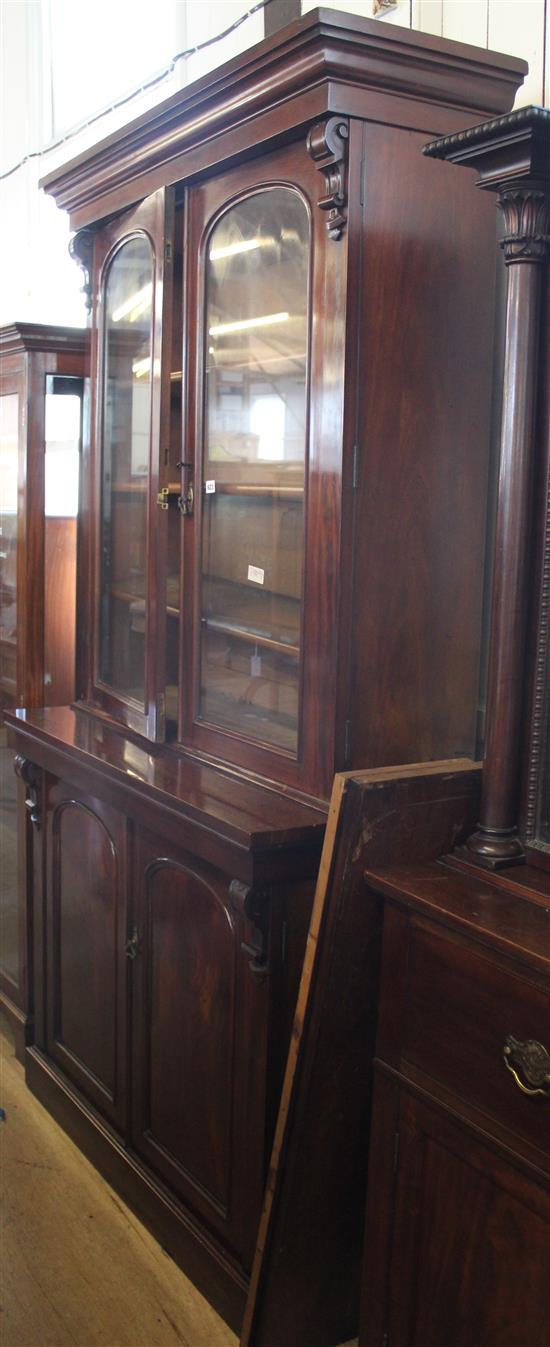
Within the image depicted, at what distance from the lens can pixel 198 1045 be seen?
7.22ft

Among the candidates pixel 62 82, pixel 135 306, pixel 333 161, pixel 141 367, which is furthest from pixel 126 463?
pixel 62 82

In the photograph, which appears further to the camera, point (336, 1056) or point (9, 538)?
point (9, 538)

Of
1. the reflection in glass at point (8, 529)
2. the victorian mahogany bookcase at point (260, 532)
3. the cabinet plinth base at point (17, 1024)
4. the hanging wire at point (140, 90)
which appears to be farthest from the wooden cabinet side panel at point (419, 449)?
the cabinet plinth base at point (17, 1024)

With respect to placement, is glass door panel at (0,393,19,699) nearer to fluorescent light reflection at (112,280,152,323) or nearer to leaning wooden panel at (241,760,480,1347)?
fluorescent light reflection at (112,280,152,323)

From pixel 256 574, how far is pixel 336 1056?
2.73 feet

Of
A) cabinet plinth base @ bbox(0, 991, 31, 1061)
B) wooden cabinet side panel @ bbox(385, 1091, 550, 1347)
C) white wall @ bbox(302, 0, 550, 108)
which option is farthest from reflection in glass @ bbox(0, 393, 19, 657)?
wooden cabinet side panel @ bbox(385, 1091, 550, 1347)

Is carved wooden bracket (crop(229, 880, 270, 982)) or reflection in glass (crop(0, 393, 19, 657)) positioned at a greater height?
reflection in glass (crop(0, 393, 19, 657))

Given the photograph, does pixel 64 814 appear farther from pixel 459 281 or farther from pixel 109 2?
pixel 109 2

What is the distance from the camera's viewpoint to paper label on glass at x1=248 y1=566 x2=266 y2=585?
2.14 m

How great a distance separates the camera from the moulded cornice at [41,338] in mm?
2953

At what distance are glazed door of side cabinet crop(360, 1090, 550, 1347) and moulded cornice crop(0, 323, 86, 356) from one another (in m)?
2.05

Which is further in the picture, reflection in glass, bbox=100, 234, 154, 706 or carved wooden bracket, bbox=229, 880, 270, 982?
reflection in glass, bbox=100, 234, 154, 706

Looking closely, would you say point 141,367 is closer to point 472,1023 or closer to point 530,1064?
point 472,1023

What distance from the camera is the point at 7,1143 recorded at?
2818 mm
